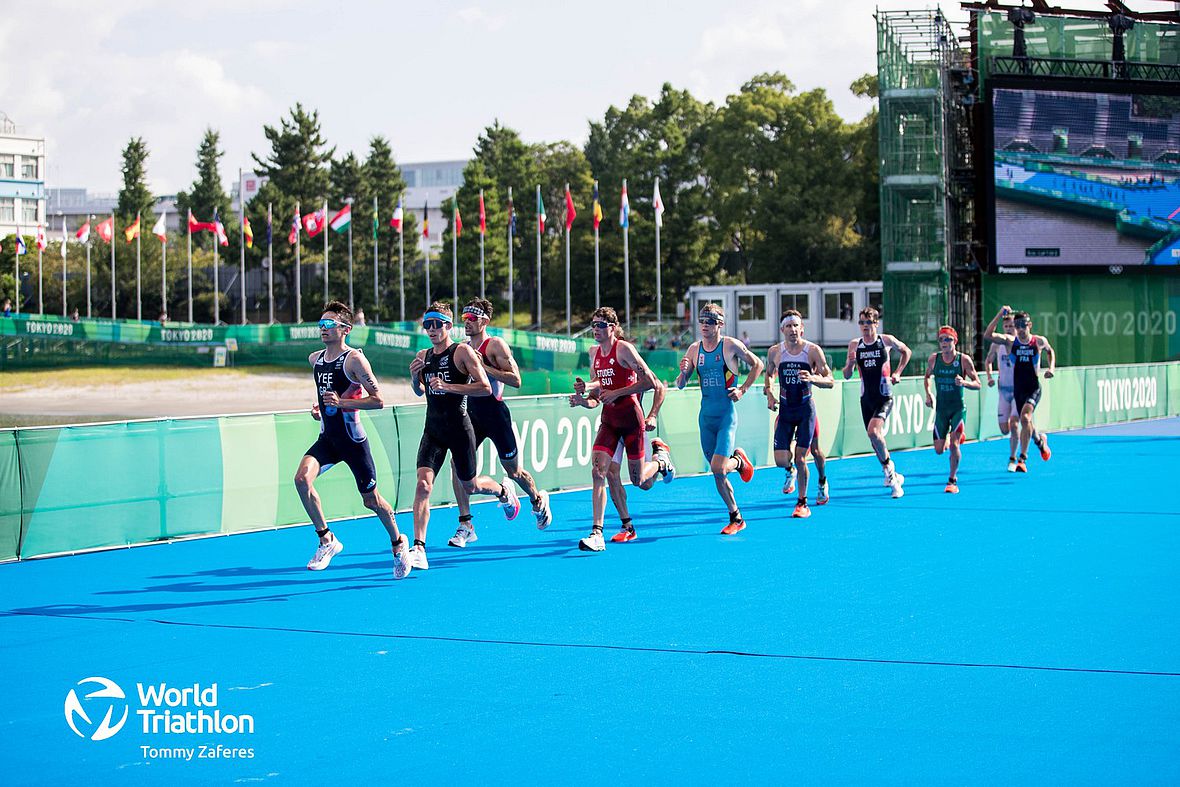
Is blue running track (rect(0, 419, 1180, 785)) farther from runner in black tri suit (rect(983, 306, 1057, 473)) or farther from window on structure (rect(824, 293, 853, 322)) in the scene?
window on structure (rect(824, 293, 853, 322))

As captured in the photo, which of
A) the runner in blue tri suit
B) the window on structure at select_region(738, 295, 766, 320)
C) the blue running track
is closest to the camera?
the blue running track

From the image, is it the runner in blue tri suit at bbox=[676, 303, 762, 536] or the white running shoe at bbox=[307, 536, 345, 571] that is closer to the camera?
the white running shoe at bbox=[307, 536, 345, 571]

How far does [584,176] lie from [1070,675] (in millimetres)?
96044

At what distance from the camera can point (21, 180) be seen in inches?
5079

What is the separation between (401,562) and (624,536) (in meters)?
2.89

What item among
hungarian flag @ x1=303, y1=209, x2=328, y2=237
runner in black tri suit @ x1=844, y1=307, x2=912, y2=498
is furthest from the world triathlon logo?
hungarian flag @ x1=303, y1=209, x2=328, y2=237

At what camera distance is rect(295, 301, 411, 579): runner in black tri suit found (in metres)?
11.4

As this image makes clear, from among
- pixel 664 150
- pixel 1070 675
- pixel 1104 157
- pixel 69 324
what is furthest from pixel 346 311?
pixel 664 150

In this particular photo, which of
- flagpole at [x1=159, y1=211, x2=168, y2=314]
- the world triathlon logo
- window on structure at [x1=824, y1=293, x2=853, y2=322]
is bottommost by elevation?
the world triathlon logo

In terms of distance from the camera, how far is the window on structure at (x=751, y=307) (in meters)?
70.8

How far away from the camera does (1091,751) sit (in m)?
6.32

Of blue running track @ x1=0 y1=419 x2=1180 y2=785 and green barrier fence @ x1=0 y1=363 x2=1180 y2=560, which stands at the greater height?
green barrier fence @ x1=0 y1=363 x2=1180 y2=560

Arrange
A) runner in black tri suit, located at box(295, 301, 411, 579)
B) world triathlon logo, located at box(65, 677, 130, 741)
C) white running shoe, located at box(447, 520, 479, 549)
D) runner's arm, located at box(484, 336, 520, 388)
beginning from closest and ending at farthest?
1. world triathlon logo, located at box(65, 677, 130, 741)
2. runner in black tri suit, located at box(295, 301, 411, 579)
3. runner's arm, located at box(484, 336, 520, 388)
4. white running shoe, located at box(447, 520, 479, 549)

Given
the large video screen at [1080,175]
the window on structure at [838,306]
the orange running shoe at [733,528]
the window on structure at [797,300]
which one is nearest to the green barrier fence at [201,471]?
the orange running shoe at [733,528]
